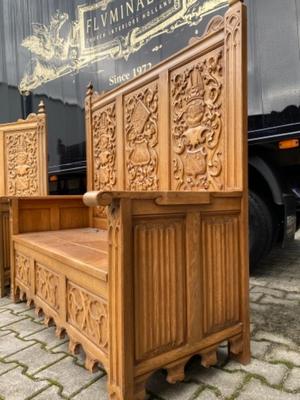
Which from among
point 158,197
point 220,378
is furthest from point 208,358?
point 158,197

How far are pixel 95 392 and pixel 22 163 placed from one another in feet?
8.40

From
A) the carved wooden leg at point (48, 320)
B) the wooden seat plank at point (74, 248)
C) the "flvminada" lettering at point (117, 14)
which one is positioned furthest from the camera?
the "flvminada" lettering at point (117, 14)

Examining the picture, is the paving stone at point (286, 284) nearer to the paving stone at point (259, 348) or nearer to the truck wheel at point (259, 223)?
the truck wheel at point (259, 223)

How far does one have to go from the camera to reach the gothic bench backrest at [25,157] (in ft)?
9.77

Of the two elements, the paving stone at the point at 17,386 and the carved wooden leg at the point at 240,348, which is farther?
the carved wooden leg at the point at 240,348

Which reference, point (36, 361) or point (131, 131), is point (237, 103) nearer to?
point (131, 131)

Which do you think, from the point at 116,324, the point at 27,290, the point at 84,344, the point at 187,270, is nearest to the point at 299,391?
the point at 187,270

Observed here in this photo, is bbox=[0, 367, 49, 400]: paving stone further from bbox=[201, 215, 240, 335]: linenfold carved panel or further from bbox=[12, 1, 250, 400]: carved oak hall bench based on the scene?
bbox=[201, 215, 240, 335]: linenfold carved panel

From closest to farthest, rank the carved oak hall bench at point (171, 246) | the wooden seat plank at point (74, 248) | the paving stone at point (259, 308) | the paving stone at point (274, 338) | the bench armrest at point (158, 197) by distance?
the bench armrest at point (158, 197)
the carved oak hall bench at point (171, 246)
the wooden seat plank at point (74, 248)
the paving stone at point (274, 338)
the paving stone at point (259, 308)

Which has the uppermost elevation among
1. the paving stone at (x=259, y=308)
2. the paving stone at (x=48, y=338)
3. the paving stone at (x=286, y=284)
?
the paving stone at (x=48, y=338)

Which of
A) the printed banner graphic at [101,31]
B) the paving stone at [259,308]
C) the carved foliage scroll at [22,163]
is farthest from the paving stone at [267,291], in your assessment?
the carved foliage scroll at [22,163]

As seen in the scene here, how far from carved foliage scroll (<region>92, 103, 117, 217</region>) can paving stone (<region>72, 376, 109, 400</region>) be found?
1334 millimetres

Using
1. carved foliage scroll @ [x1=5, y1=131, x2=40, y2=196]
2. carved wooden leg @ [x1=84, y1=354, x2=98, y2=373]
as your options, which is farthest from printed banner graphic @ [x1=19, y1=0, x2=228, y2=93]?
carved wooden leg @ [x1=84, y1=354, x2=98, y2=373]

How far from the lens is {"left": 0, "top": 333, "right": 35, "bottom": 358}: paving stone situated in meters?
1.43
